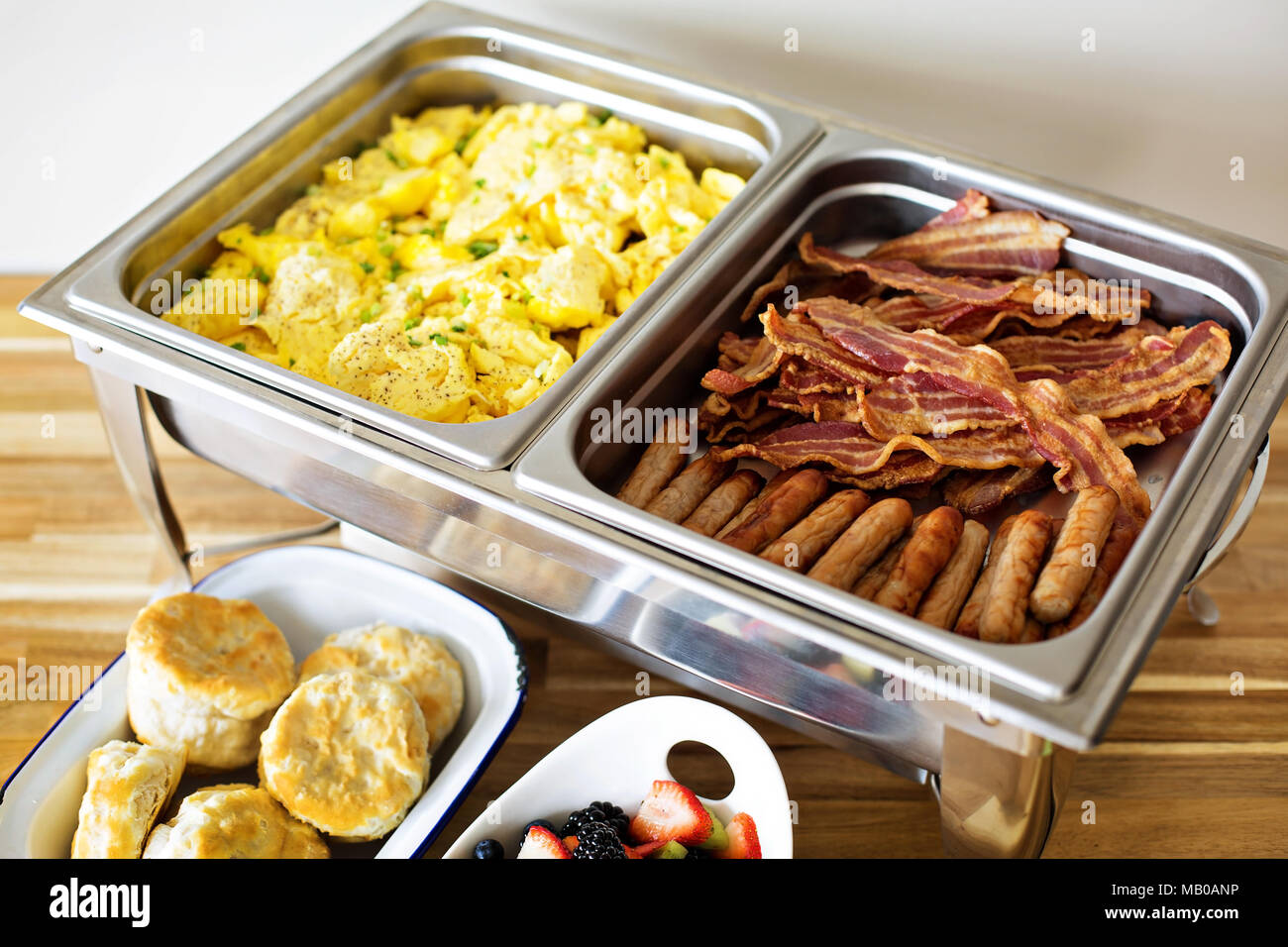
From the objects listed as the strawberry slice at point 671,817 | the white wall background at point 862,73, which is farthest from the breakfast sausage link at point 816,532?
the white wall background at point 862,73

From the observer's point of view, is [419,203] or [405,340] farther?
[419,203]

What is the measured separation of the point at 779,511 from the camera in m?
1.52

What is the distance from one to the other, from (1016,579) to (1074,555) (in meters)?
0.08

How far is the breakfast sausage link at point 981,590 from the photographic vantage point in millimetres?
1354

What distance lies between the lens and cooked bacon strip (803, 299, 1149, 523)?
153 centimetres

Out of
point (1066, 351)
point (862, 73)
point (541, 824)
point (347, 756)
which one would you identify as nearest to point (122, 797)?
point (347, 756)

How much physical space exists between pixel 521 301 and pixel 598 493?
53cm

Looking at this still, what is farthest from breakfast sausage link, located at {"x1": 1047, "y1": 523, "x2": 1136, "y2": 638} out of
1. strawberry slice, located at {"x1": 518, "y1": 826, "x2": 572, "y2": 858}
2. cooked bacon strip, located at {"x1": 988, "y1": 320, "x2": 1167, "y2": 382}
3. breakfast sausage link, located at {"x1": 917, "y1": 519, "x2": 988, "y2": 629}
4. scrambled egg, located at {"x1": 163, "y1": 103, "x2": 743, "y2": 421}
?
scrambled egg, located at {"x1": 163, "y1": 103, "x2": 743, "y2": 421}

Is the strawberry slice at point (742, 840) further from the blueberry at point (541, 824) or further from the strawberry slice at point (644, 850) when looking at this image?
the blueberry at point (541, 824)

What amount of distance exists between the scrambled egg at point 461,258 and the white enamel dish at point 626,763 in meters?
0.50

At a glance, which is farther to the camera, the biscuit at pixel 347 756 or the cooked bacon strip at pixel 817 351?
the cooked bacon strip at pixel 817 351
